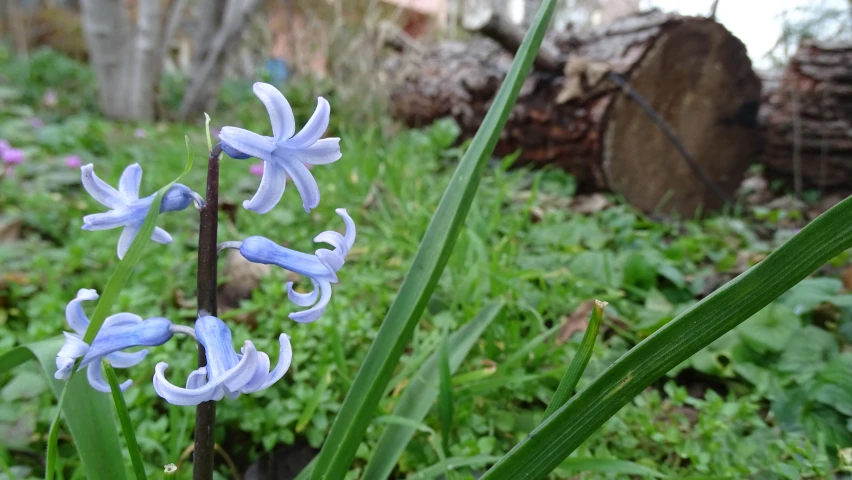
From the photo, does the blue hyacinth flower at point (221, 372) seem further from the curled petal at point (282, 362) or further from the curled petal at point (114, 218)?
the curled petal at point (114, 218)

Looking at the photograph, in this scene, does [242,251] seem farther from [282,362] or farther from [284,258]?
[282,362]

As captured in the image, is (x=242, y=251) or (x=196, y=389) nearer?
(x=196, y=389)

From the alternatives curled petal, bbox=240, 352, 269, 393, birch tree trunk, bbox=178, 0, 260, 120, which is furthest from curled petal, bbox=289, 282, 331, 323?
birch tree trunk, bbox=178, 0, 260, 120

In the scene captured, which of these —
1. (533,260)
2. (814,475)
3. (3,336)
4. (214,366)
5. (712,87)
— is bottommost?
(3,336)

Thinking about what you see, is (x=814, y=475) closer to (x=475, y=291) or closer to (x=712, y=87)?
(x=475, y=291)

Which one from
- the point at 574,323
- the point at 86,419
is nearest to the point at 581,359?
the point at 86,419

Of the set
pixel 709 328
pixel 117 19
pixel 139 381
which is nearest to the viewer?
pixel 709 328

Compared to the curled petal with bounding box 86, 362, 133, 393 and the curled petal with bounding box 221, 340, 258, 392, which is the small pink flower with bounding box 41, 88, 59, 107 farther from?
the curled petal with bounding box 221, 340, 258, 392

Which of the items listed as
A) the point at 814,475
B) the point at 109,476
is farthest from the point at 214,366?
the point at 814,475

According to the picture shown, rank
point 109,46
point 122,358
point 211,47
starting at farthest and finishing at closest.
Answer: point 211,47
point 109,46
point 122,358
